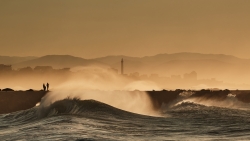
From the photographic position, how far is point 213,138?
23703mm

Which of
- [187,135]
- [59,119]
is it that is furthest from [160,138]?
[59,119]

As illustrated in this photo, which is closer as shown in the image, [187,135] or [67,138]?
[67,138]

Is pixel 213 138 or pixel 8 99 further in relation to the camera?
pixel 8 99

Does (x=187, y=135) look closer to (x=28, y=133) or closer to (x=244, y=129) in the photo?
(x=244, y=129)

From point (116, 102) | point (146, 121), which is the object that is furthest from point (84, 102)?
point (116, 102)

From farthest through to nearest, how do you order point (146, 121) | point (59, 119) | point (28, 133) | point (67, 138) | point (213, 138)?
1. point (146, 121)
2. point (59, 119)
3. point (28, 133)
4. point (213, 138)
5. point (67, 138)

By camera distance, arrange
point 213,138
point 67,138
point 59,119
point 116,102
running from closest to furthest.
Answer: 1. point 67,138
2. point 213,138
3. point 59,119
4. point 116,102

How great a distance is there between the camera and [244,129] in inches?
1082

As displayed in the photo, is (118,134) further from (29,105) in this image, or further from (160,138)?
(29,105)

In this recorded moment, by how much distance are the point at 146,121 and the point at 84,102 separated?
A: 7.10 m

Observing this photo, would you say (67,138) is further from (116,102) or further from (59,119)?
(116,102)

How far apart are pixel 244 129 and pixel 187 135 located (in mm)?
3715

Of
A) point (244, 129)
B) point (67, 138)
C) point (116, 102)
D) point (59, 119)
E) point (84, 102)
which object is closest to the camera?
point (67, 138)

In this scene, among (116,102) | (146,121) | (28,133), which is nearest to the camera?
(28,133)
